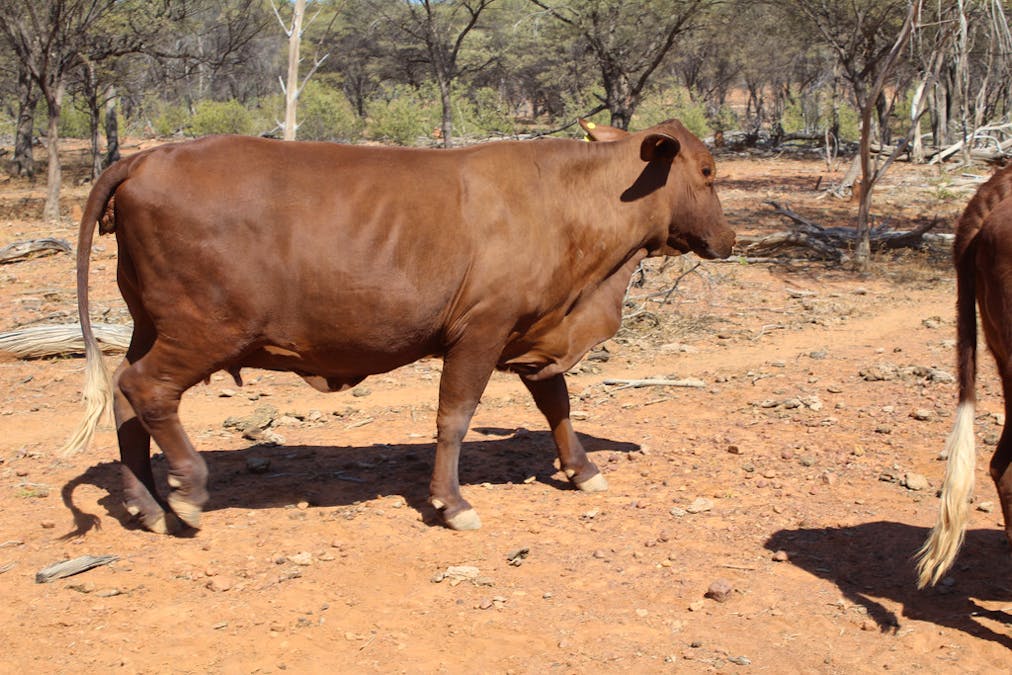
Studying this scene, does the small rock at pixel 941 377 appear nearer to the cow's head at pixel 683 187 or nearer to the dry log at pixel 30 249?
the cow's head at pixel 683 187

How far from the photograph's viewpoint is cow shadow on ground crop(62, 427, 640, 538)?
5.84 m

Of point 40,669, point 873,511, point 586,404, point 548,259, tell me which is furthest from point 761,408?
point 40,669

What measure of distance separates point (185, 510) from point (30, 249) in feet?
34.1

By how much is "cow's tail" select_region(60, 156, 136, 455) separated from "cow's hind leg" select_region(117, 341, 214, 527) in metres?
0.11

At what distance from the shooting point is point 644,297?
1090cm

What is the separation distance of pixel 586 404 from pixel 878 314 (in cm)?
470

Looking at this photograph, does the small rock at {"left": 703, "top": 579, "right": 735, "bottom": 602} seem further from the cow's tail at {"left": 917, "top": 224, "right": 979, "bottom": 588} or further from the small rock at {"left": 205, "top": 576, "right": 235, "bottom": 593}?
the small rock at {"left": 205, "top": 576, "right": 235, "bottom": 593}

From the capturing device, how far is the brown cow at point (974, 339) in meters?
4.31

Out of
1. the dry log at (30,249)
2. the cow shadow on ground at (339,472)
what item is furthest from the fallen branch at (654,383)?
the dry log at (30,249)

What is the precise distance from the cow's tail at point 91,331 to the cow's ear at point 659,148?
8.61 ft

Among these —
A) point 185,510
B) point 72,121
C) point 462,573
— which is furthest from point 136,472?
point 72,121

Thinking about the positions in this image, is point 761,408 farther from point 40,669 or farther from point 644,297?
point 40,669

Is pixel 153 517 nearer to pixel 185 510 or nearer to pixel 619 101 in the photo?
pixel 185 510

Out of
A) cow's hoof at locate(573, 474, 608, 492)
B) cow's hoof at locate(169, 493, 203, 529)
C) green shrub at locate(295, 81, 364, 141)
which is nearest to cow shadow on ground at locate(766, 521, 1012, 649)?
cow's hoof at locate(573, 474, 608, 492)
